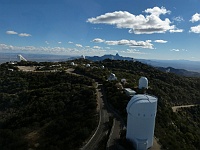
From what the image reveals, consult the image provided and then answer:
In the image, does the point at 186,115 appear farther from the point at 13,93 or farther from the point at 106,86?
the point at 13,93

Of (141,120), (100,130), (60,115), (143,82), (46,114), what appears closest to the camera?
(141,120)

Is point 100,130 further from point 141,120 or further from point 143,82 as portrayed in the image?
point 143,82

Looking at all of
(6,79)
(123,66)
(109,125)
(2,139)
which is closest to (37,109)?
(2,139)

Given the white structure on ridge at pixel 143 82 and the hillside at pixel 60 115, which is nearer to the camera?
the hillside at pixel 60 115

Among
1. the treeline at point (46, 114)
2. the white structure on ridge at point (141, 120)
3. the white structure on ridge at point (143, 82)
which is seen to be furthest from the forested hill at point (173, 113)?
the treeline at point (46, 114)

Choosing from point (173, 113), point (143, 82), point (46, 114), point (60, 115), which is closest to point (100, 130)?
point (60, 115)

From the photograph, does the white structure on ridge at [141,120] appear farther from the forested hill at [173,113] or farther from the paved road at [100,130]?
the paved road at [100,130]

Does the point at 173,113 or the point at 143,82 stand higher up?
the point at 143,82
